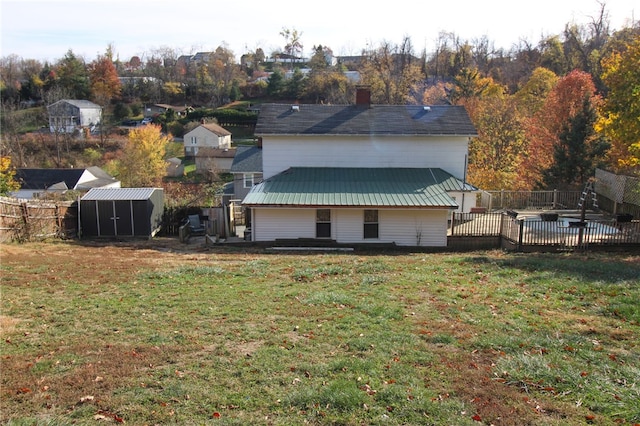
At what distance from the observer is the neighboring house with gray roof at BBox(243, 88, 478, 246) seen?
20875 millimetres

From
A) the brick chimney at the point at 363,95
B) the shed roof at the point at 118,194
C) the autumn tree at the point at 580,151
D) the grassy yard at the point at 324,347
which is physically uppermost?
the brick chimney at the point at 363,95

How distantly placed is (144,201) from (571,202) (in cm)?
2284

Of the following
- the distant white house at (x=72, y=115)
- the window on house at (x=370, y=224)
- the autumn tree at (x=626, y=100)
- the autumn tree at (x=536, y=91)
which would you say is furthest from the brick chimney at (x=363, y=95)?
the distant white house at (x=72, y=115)

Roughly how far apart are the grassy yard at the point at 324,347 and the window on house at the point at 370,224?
7.90 m

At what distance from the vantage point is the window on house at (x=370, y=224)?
21125mm

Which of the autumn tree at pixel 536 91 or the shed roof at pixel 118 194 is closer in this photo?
the shed roof at pixel 118 194

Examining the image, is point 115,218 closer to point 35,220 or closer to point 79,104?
point 35,220

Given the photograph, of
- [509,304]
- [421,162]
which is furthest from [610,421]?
[421,162]

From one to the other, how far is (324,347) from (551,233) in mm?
14602

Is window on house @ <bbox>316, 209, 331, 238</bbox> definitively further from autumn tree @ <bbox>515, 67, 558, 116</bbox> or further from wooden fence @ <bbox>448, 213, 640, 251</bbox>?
autumn tree @ <bbox>515, 67, 558, 116</bbox>

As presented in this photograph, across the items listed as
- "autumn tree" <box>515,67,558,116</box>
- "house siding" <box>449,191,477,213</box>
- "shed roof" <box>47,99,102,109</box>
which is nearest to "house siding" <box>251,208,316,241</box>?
"house siding" <box>449,191,477,213</box>

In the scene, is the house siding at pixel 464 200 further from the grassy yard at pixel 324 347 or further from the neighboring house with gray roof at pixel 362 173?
the grassy yard at pixel 324 347

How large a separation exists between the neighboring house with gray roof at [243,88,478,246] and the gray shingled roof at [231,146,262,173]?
48.4 feet

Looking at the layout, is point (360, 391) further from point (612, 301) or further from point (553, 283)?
point (553, 283)
